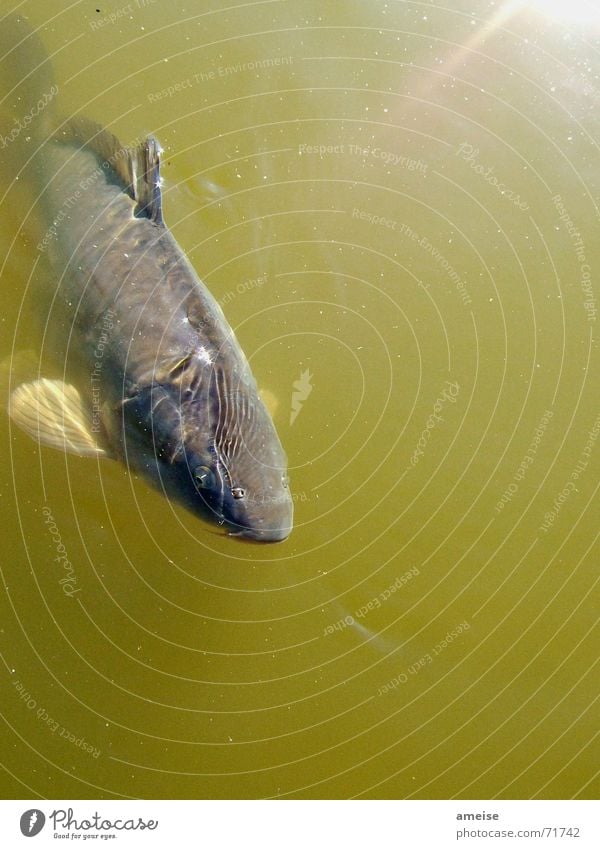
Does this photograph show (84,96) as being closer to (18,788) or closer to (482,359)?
(482,359)

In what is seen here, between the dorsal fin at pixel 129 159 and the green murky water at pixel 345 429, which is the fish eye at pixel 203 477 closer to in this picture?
the green murky water at pixel 345 429

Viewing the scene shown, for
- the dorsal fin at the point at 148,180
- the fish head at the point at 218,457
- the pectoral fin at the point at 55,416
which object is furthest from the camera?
the pectoral fin at the point at 55,416

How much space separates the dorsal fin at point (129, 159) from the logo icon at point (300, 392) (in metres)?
0.85

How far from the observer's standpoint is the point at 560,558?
323 cm

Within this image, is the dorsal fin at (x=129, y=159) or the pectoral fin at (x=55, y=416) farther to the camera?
the pectoral fin at (x=55, y=416)

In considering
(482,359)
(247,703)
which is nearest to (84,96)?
(482,359)

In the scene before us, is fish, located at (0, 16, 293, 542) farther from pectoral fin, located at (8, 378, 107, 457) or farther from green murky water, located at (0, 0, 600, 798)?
green murky water, located at (0, 0, 600, 798)

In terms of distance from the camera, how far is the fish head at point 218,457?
2.65 m

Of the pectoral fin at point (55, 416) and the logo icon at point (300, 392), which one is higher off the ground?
the logo icon at point (300, 392)

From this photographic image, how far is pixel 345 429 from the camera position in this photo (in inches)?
124
